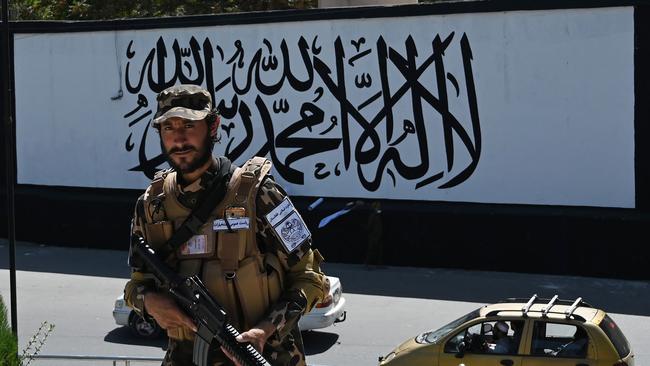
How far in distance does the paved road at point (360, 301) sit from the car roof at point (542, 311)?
232 centimetres

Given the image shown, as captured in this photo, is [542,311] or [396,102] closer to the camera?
[542,311]

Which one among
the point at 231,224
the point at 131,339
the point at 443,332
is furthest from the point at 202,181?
the point at 131,339

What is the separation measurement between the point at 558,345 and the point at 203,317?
6445 mm

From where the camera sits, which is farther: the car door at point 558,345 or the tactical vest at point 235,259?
the car door at point 558,345

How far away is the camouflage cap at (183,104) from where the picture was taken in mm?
4492

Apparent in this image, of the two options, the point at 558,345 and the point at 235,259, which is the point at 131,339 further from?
the point at 235,259

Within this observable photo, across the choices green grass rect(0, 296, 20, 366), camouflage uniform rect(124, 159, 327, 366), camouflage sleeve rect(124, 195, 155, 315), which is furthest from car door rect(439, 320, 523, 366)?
camouflage sleeve rect(124, 195, 155, 315)

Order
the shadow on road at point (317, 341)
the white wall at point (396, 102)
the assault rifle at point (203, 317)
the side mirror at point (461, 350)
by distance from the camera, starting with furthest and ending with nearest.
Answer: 1. the white wall at point (396, 102)
2. the shadow on road at point (317, 341)
3. the side mirror at point (461, 350)
4. the assault rifle at point (203, 317)

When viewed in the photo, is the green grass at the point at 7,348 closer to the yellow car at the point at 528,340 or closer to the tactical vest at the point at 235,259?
the tactical vest at the point at 235,259

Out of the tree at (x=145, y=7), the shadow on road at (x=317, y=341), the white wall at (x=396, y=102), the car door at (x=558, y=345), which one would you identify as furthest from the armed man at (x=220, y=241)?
the tree at (x=145, y=7)

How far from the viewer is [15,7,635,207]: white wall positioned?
55.3 ft

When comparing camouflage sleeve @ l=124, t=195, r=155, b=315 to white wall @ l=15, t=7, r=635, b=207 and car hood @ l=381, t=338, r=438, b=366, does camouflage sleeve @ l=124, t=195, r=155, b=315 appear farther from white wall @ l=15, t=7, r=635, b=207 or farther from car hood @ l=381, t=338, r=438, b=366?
white wall @ l=15, t=7, r=635, b=207

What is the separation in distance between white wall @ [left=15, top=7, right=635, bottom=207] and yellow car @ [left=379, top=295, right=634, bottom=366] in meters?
6.77

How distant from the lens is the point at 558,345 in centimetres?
1017
